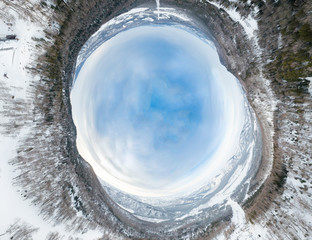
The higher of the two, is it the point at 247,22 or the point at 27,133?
the point at 247,22

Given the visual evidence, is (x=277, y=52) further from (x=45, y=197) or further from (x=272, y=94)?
(x=45, y=197)

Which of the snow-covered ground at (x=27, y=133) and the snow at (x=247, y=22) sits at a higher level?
the snow at (x=247, y=22)

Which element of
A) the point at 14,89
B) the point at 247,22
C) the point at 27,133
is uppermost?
the point at 247,22

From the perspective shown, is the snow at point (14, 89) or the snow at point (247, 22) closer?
the snow at point (14, 89)

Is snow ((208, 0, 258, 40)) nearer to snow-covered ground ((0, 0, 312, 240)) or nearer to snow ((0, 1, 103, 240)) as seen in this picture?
snow-covered ground ((0, 0, 312, 240))

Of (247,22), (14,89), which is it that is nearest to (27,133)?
(14,89)

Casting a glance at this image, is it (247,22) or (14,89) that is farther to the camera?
(247,22)

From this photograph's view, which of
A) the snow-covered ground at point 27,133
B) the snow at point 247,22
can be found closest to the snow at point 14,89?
the snow-covered ground at point 27,133

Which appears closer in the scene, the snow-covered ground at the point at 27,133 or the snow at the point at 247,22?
the snow-covered ground at the point at 27,133

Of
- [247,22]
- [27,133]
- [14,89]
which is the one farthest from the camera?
[247,22]

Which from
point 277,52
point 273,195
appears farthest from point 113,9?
point 273,195

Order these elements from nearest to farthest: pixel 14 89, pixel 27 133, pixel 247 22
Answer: pixel 14 89
pixel 27 133
pixel 247 22

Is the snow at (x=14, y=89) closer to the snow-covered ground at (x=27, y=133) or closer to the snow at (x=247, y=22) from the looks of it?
the snow-covered ground at (x=27, y=133)

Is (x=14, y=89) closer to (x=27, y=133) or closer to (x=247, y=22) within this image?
(x=27, y=133)
